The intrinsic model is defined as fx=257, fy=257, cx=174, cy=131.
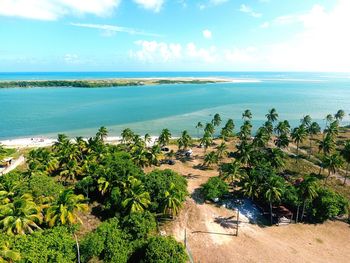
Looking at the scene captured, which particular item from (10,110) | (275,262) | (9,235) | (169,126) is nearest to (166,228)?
(275,262)

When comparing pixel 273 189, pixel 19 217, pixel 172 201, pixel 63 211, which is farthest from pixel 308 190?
pixel 19 217

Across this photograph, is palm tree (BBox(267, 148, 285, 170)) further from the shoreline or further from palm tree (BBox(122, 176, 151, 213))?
the shoreline

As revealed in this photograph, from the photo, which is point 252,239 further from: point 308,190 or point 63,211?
point 63,211

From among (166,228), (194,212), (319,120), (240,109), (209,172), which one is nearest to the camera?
(166,228)

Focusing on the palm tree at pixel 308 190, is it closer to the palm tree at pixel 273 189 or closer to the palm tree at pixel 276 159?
the palm tree at pixel 273 189

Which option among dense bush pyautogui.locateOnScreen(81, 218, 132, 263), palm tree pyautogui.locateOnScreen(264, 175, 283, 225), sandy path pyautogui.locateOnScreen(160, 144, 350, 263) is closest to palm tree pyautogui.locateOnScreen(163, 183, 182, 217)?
sandy path pyautogui.locateOnScreen(160, 144, 350, 263)

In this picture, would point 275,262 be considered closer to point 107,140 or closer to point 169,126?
point 107,140
